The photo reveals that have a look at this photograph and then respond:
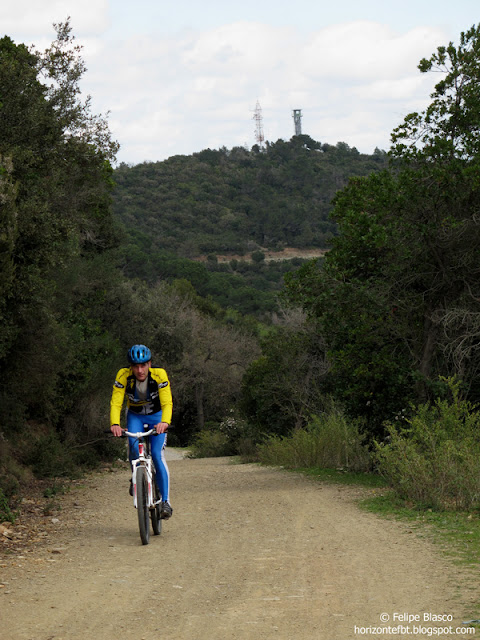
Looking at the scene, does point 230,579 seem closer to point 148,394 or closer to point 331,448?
point 148,394

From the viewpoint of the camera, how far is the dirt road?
512 cm

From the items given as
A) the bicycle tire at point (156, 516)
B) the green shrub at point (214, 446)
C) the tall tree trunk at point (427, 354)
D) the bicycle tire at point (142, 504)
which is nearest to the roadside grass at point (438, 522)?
the tall tree trunk at point (427, 354)

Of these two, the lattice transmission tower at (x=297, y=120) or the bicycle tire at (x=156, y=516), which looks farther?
the lattice transmission tower at (x=297, y=120)

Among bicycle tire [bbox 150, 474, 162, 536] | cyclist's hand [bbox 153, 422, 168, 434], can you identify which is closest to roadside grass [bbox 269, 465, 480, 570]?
bicycle tire [bbox 150, 474, 162, 536]

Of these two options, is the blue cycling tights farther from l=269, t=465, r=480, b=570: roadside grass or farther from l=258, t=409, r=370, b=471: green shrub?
l=258, t=409, r=370, b=471: green shrub

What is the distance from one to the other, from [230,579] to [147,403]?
2460mm

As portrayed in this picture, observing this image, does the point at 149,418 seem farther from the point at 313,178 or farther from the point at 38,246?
the point at 313,178

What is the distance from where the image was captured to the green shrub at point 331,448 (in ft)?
49.6

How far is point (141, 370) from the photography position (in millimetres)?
8172

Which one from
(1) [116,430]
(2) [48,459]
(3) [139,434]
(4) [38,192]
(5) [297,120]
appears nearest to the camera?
(1) [116,430]

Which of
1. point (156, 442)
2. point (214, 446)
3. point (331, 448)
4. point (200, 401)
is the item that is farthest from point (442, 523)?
Answer: point (200, 401)

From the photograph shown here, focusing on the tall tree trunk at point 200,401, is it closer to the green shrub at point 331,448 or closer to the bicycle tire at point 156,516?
the green shrub at point 331,448

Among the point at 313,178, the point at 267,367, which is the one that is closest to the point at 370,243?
the point at 267,367

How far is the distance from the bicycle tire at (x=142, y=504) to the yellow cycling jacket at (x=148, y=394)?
67cm
